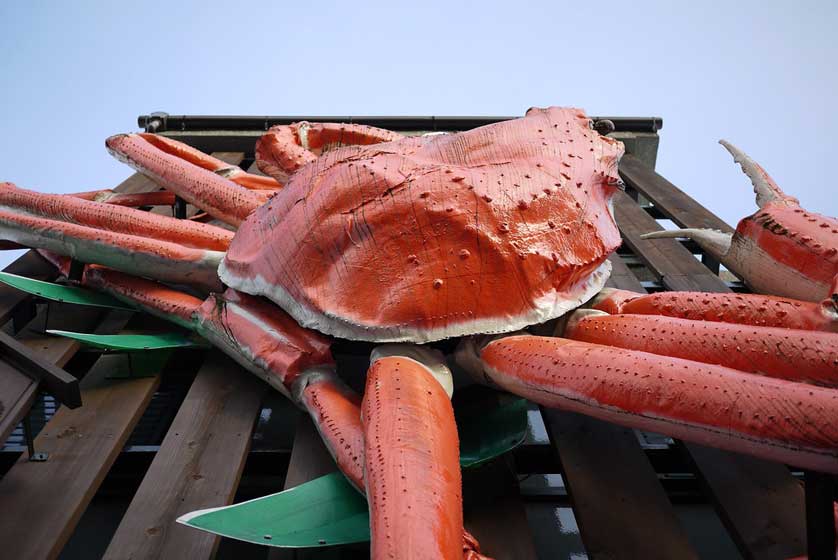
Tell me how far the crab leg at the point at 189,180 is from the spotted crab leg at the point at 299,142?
0.15 m

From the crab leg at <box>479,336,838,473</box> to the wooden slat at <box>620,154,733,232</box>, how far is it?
171 centimetres

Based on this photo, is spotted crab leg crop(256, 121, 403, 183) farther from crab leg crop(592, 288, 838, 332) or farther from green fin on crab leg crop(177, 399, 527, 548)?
green fin on crab leg crop(177, 399, 527, 548)

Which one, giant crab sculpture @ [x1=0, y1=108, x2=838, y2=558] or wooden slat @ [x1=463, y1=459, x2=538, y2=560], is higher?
giant crab sculpture @ [x1=0, y1=108, x2=838, y2=558]

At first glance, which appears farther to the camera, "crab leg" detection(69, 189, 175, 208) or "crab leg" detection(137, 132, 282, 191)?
"crab leg" detection(69, 189, 175, 208)

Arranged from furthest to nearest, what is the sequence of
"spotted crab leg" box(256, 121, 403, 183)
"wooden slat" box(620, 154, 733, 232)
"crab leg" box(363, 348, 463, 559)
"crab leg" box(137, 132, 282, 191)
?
"wooden slat" box(620, 154, 733, 232) < "crab leg" box(137, 132, 282, 191) < "spotted crab leg" box(256, 121, 403, 183) < "crab leg" box(363, 348, 463, 559)

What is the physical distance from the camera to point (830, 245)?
1.66 metres

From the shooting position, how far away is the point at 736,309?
1.63m

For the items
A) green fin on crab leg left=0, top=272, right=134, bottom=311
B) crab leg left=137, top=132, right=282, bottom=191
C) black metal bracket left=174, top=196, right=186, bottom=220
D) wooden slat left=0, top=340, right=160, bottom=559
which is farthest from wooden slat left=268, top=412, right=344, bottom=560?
black metal bracket left=174, top=196, right=186, bottom=220

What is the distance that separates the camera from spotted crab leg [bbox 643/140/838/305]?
5.46 ft

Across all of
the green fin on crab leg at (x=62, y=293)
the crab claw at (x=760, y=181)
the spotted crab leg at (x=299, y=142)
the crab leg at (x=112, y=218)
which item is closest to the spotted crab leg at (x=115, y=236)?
the crab leg at (x=112, y=218)

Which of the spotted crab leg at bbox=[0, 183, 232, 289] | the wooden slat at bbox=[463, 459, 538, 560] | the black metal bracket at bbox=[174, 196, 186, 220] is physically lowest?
the wooden slat at bbox=[463, 459, 538, 560]

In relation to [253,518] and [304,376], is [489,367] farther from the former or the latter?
[253,518]

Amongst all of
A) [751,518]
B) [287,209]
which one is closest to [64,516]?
[287,209]

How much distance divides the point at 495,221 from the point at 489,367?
0.32m
